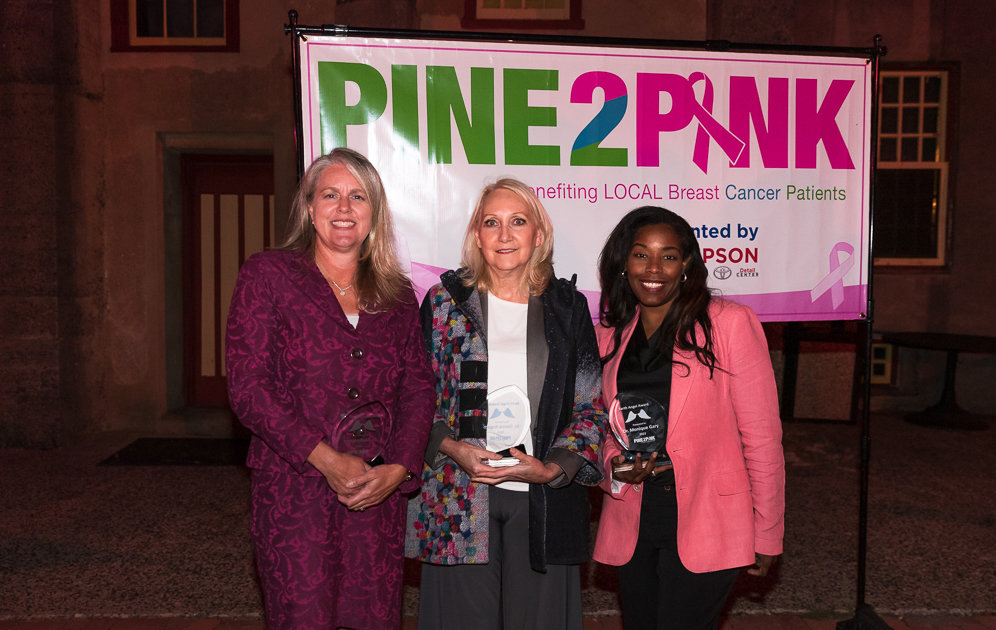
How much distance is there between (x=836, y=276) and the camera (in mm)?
3830

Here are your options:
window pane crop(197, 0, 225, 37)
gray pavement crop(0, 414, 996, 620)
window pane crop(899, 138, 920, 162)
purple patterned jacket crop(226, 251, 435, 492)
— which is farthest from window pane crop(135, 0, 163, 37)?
window pane crop(899, 138, 920, 162)

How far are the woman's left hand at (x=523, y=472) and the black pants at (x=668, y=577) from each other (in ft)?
1.18

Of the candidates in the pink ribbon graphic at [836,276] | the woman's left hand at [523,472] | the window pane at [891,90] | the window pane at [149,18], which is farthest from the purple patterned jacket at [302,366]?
the window pane at [891,90]

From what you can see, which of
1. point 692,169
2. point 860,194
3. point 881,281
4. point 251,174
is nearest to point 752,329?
point 692,169

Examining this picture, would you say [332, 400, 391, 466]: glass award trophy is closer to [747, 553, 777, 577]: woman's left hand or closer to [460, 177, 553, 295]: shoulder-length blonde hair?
[460, 177, 553, 295]: shoulder-length blonde hair

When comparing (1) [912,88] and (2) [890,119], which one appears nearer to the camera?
(1) [912,88]

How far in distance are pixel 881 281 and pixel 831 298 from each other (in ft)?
21.1

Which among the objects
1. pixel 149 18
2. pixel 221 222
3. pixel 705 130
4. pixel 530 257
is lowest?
pixel 530 257

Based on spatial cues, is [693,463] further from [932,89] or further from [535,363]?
[932,89]

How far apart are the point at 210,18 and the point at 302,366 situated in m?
7.07

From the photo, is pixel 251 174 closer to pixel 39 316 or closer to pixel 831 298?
pixel 39 316

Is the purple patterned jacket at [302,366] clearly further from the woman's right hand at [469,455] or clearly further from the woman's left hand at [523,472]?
the woman's left hand at [523,472]

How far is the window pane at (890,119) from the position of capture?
378 inches

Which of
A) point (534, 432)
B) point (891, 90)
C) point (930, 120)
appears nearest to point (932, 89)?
point (930, 120)
